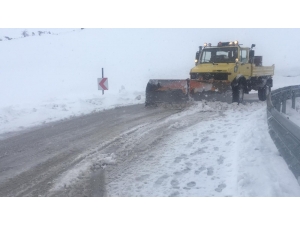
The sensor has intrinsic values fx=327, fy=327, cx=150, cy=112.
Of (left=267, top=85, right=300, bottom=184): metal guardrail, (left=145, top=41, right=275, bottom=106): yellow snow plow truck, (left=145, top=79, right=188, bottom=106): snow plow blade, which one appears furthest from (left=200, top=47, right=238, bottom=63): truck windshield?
(left=267, top=85, right=300, bottom=184): metal guardrail

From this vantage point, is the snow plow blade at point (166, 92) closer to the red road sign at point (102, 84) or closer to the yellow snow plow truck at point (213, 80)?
the yellow snow plow truck at point (213, 80)

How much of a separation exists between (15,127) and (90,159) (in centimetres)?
362

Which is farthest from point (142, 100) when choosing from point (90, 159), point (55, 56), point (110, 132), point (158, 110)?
point (90, 159)

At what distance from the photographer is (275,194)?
4.02m

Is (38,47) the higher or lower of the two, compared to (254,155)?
higher

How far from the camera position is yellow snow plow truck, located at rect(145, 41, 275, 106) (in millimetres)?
10742

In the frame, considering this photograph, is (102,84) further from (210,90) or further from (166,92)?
(210,90)

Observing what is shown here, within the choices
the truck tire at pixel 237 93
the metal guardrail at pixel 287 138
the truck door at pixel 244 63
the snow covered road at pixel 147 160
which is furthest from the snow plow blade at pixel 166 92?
the metal guardrail at pixel 287 138

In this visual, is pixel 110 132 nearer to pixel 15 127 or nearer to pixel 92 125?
pixel 92 125

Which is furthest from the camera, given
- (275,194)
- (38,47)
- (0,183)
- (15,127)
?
(38,47)

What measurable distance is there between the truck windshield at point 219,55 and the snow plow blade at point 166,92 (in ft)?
3.91

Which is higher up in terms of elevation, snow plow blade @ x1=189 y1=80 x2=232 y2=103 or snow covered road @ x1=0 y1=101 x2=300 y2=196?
snow plow blade @ x1=189 y1=80 x2=232 y2=103

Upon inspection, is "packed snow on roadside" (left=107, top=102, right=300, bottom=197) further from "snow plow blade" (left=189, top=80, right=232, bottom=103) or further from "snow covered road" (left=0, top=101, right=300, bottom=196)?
"snow plow blade" (left=189, top=80, right=232, bottom=103)

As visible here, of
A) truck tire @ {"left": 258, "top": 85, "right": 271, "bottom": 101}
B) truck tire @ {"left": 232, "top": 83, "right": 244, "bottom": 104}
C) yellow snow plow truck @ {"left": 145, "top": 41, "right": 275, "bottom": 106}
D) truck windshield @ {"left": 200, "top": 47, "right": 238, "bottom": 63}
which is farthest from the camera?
truck tire @ {"left": 258, "top": 85, "right": 271, "bottom": 101}
